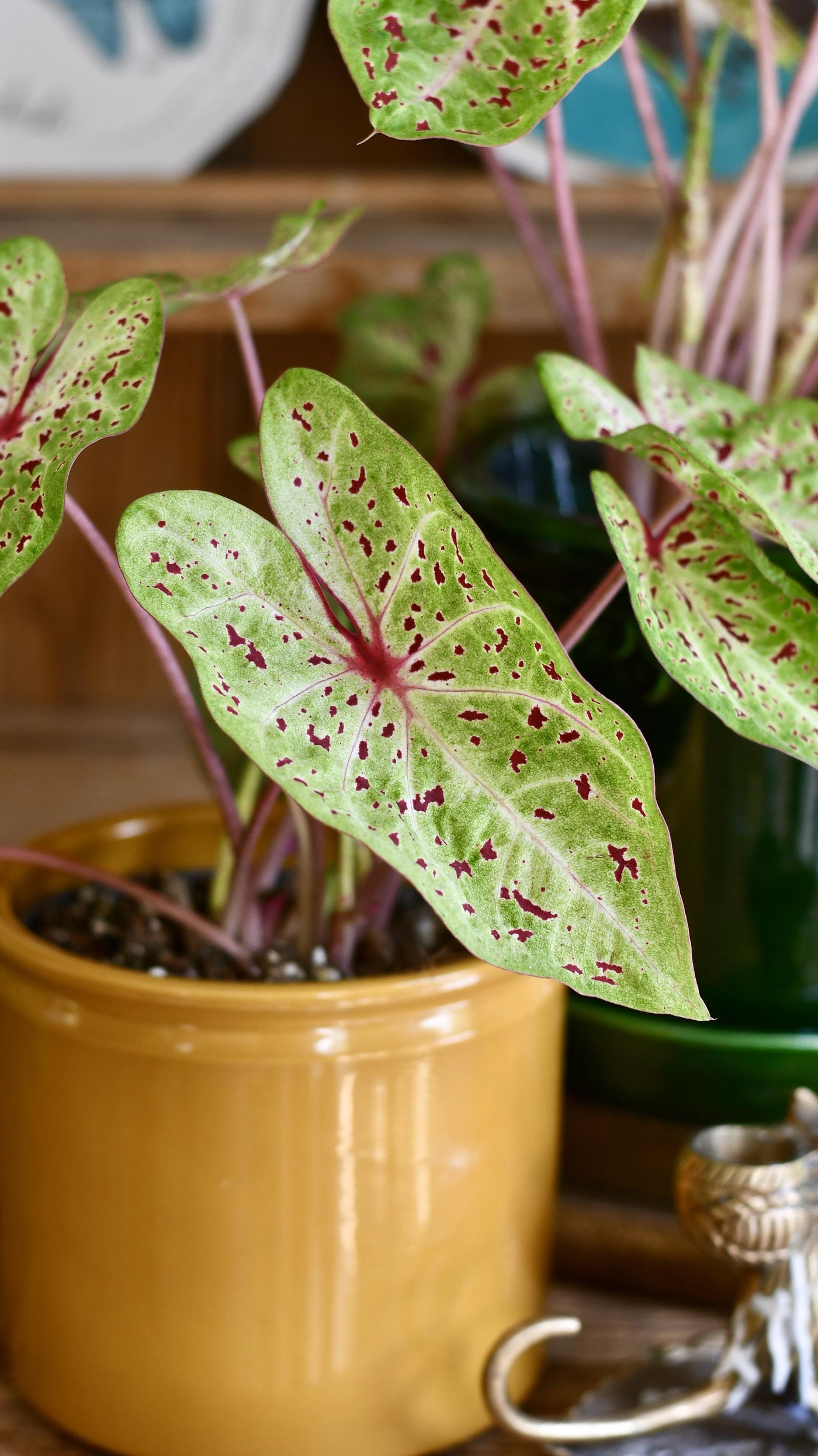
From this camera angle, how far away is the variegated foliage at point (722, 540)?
0.38m

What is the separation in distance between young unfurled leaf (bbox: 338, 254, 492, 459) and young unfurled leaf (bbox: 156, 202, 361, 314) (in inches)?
9.0

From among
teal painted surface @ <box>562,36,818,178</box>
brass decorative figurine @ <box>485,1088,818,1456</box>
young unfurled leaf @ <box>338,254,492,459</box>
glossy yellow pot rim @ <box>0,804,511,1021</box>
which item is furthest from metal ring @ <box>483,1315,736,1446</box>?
teal painted surface @ <box>562,36,818,178</box>

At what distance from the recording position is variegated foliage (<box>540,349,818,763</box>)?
38 centimetres

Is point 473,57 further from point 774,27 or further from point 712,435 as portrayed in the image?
point 774,27

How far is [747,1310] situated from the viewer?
1.69ft

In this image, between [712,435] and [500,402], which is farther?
[500,402]

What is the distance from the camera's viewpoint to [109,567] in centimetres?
47

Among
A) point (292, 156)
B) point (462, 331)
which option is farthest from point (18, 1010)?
point (292, 156)

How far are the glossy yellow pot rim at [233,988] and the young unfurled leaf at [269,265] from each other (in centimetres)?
23

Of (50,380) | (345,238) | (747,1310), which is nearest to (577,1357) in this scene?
(747,1310)

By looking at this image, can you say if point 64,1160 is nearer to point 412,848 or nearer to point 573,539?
point 412,848

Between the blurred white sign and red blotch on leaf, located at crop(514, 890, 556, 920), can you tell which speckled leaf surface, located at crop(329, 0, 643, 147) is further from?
the blurred white sign

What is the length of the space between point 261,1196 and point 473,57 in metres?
0.35

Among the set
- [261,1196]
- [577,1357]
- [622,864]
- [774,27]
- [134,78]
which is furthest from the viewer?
[134,78]
